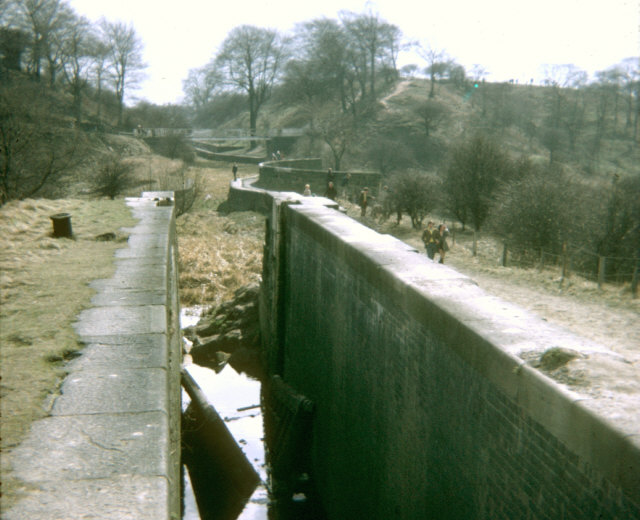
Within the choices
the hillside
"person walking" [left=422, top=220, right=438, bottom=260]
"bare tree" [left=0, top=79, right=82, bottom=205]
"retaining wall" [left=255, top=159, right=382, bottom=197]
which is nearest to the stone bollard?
"bare tree" [left=0, top=79, right=82, bottom=205]

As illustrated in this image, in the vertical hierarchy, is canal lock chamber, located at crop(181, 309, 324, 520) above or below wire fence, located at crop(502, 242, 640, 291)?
below

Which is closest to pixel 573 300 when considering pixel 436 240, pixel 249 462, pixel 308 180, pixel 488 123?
pixel 436 240

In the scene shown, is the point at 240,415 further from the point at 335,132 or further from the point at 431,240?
the point at 335,132

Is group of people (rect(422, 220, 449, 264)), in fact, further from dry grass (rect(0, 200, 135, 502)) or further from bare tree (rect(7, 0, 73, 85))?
bare tree (rect(7, 0, 73, 85))

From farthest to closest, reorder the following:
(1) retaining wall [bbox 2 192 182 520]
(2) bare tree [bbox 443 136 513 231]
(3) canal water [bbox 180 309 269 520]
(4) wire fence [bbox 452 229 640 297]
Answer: (2) bare tree [bbox 443 136 513 231]
(4) wire fence [bbox 452 229 640 297]
(3) canal water [bbox 180 309 269 520]
(1) retaining wall [bbox 2 192 182 520]

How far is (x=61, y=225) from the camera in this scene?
363 inches

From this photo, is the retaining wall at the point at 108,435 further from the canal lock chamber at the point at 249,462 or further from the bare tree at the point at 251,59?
the bare tree at the point at 251,59

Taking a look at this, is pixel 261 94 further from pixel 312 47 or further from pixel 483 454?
pixel 483 454

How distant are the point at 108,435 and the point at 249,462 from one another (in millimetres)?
8598

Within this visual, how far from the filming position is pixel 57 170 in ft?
59.1

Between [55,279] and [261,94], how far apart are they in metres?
63.1

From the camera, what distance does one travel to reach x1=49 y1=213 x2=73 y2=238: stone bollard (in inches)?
361

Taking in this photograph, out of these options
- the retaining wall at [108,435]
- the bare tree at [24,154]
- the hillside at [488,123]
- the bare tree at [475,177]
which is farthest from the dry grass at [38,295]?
the hillside at [488,123]

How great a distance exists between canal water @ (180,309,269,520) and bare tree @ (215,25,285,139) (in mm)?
52896
